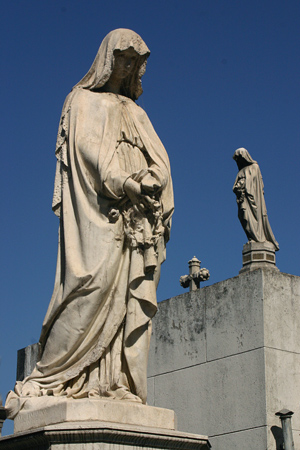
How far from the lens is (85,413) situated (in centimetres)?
730

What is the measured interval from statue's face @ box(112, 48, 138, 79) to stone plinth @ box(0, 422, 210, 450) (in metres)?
3.51

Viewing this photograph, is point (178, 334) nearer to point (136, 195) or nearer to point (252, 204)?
point (252, 204)

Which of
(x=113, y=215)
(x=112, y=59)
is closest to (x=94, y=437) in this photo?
(x=113, y=215)

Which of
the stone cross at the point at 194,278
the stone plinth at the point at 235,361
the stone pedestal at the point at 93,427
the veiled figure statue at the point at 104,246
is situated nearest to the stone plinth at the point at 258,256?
the stone plinth at the point at 235,361

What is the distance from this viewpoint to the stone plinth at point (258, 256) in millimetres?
13508

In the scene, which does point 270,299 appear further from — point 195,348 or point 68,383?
point 68,383

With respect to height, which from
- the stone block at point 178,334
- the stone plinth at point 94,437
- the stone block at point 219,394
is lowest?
the stone plinth at point 94,437

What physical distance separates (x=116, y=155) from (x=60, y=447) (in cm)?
279

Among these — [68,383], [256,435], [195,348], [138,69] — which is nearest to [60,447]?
[68,383]

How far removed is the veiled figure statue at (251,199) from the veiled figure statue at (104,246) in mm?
5501

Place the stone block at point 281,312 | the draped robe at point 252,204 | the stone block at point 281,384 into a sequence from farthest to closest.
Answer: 1. the draped robe at point 252,204
2. the stone block at point 281,312
3. the stone block at point 281,384

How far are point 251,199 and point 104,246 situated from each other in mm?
6537

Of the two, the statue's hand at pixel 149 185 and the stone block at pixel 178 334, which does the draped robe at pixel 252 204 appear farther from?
the statue's hand at pixel 149 185

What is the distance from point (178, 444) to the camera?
298 inches
